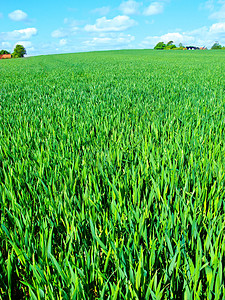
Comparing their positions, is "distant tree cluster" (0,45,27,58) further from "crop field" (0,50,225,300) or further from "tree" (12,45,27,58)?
"crop field" (0,50,225,300)

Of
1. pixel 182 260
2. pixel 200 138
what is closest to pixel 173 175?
pixel 182 260

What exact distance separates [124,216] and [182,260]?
0.31m

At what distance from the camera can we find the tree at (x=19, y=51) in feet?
233

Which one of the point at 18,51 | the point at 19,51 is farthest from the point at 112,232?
the point at 19,51

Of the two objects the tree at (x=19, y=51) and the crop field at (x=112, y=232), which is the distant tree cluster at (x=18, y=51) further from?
the crop field at (x=112, y=232)

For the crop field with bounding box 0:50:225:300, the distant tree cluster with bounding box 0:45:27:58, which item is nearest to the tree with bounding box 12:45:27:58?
the distant tree cluster with bounding box 0:45:27:58

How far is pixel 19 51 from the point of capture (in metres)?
72.8

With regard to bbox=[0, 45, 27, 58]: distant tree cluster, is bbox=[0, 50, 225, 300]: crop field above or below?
below

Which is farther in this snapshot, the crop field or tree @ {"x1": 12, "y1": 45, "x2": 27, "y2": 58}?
tree @ {"x1": 12, "y1": 45, "x2": 27, "y2": 58}

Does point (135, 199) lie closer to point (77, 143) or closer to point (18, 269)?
point (18, 269)

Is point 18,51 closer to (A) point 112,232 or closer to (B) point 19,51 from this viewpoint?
(B) point 19,51

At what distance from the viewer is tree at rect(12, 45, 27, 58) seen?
233ft

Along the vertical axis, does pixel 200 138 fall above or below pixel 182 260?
above

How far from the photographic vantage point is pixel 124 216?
1.04m
